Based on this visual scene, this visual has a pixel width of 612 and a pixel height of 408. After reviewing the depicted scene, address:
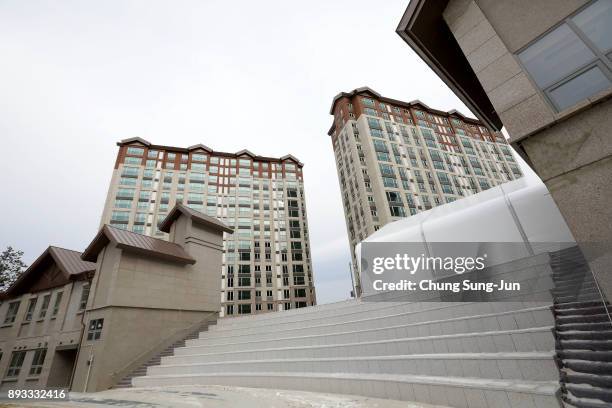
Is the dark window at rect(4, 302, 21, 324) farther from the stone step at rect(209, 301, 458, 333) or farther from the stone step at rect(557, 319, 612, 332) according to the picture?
the stone step at rect(557, 319, 612, 332)

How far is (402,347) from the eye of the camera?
7.44 meters

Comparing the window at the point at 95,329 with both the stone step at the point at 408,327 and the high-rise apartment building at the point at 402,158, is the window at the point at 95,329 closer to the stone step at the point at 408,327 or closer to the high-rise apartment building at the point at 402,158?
the stone step at the point at 408,327

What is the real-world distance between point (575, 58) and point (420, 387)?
277 inches

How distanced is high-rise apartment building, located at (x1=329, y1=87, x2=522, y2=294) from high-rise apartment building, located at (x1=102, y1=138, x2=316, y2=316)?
15063mm

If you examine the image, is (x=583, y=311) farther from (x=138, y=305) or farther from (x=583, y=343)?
(x=138, y=305)

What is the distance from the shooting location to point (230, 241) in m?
59.9

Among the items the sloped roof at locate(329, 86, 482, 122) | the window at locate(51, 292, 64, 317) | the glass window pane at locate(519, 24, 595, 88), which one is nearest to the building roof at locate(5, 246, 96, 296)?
the window at locate(51, 292, 64, 317)

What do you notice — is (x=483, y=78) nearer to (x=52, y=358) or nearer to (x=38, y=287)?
(x=52, y=358)

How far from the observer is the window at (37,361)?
14.8m

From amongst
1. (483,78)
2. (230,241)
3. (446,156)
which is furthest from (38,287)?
(446,156)

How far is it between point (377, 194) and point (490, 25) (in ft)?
151

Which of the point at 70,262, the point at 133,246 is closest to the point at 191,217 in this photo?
the point at 133,246

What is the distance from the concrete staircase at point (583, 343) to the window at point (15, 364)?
24.6m

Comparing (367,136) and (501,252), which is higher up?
(367,136)
